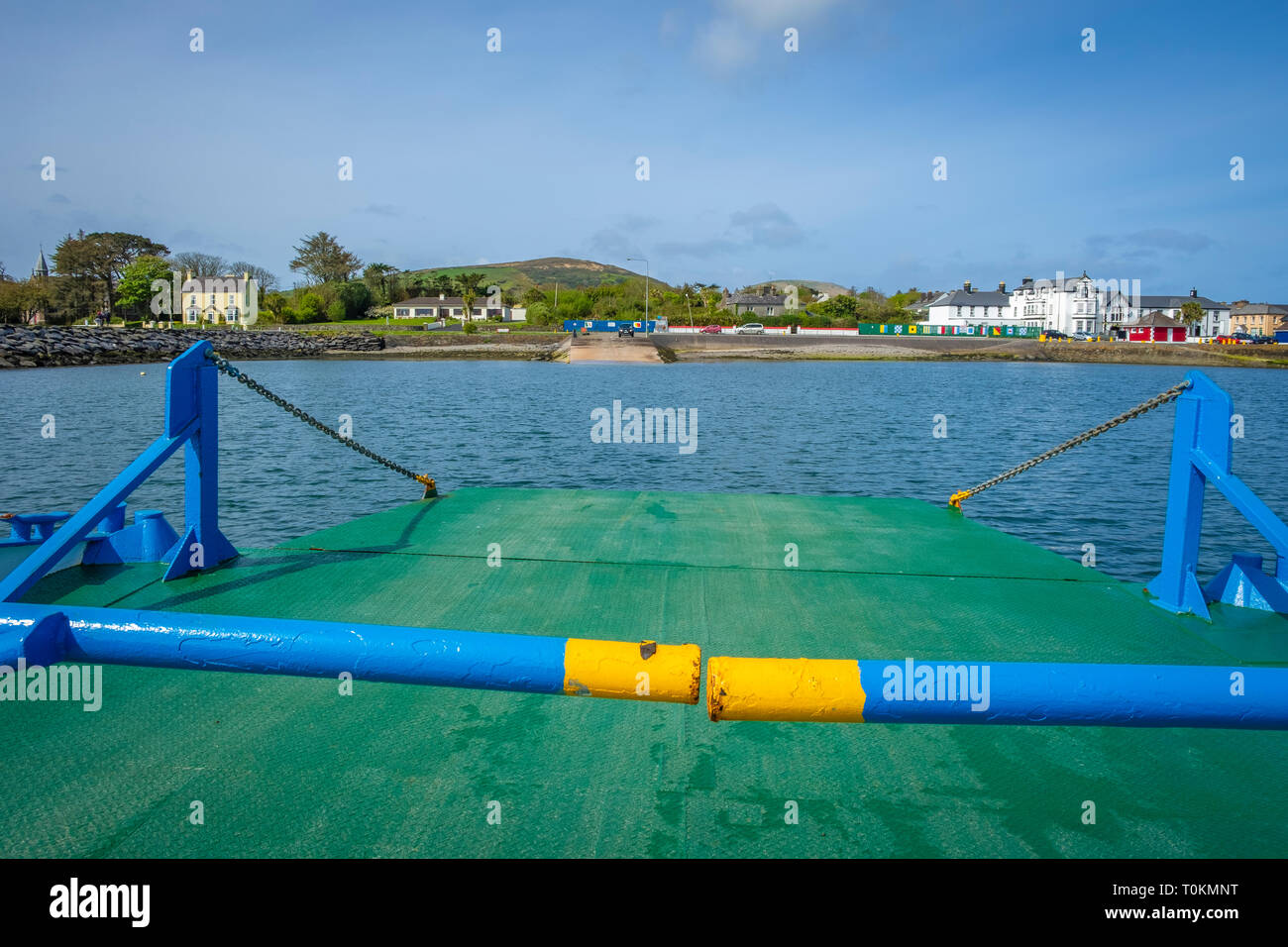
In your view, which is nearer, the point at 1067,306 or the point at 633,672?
the point at 633,672

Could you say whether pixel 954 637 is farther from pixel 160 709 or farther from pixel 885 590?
pixel 160 709

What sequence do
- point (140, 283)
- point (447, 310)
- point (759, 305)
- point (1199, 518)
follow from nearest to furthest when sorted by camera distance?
point (1199, 518)
point (140, 283)
point (447, 310)
point (759, 305)

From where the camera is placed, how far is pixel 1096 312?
120062mm

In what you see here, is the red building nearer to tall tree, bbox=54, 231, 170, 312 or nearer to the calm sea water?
the calm sea water

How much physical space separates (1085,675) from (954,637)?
3675mm

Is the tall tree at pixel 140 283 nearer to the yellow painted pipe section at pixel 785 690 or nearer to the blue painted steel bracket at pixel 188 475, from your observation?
the blue painted steel bracket at pixel 188 475

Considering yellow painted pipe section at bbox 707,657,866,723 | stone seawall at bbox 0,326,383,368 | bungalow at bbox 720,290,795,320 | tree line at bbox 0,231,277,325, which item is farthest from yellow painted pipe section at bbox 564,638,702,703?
bungalow at bbox 720,290,795,320

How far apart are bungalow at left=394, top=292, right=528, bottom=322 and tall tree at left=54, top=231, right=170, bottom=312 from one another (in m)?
36.9

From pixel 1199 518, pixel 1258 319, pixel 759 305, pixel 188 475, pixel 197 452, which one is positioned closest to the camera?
pixel 1199 518

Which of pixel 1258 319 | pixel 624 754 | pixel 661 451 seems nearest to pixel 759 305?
pixel 1258 319

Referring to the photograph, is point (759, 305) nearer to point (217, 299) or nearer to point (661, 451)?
point (217, 299)

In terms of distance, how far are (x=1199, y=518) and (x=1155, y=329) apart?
132m

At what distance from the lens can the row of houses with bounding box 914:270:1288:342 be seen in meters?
120
